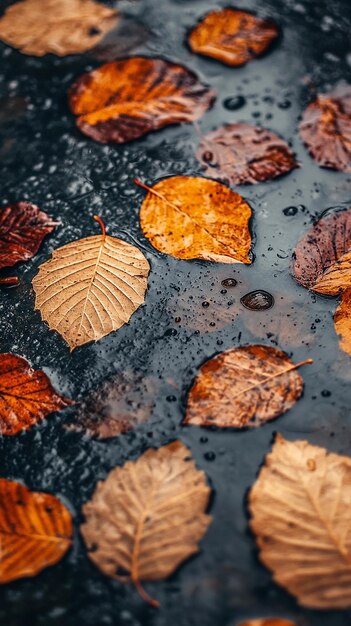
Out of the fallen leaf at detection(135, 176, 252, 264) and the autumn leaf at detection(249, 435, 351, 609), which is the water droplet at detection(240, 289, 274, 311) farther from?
the autumn leaf at detection(249, 435, 351, 609)

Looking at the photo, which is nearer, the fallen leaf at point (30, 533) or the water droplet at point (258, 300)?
the fallen leaf at point (30, 533)

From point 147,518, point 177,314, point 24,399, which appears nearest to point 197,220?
point 177,314

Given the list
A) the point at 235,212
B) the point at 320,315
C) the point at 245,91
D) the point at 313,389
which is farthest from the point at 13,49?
the point at 313,389

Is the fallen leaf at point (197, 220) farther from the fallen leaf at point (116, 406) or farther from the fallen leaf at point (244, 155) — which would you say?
the fallen leaf at point (116, 406)

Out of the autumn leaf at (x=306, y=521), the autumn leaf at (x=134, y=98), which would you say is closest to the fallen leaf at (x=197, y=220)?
the autumn leaf at (x=134, y=98)

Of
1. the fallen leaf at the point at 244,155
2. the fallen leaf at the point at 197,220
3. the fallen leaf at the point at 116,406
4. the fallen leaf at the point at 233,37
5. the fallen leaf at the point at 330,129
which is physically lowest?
the fallen leaf at the point at 116,406

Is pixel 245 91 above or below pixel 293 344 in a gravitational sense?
above

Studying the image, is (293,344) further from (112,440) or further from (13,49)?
(13,49)
